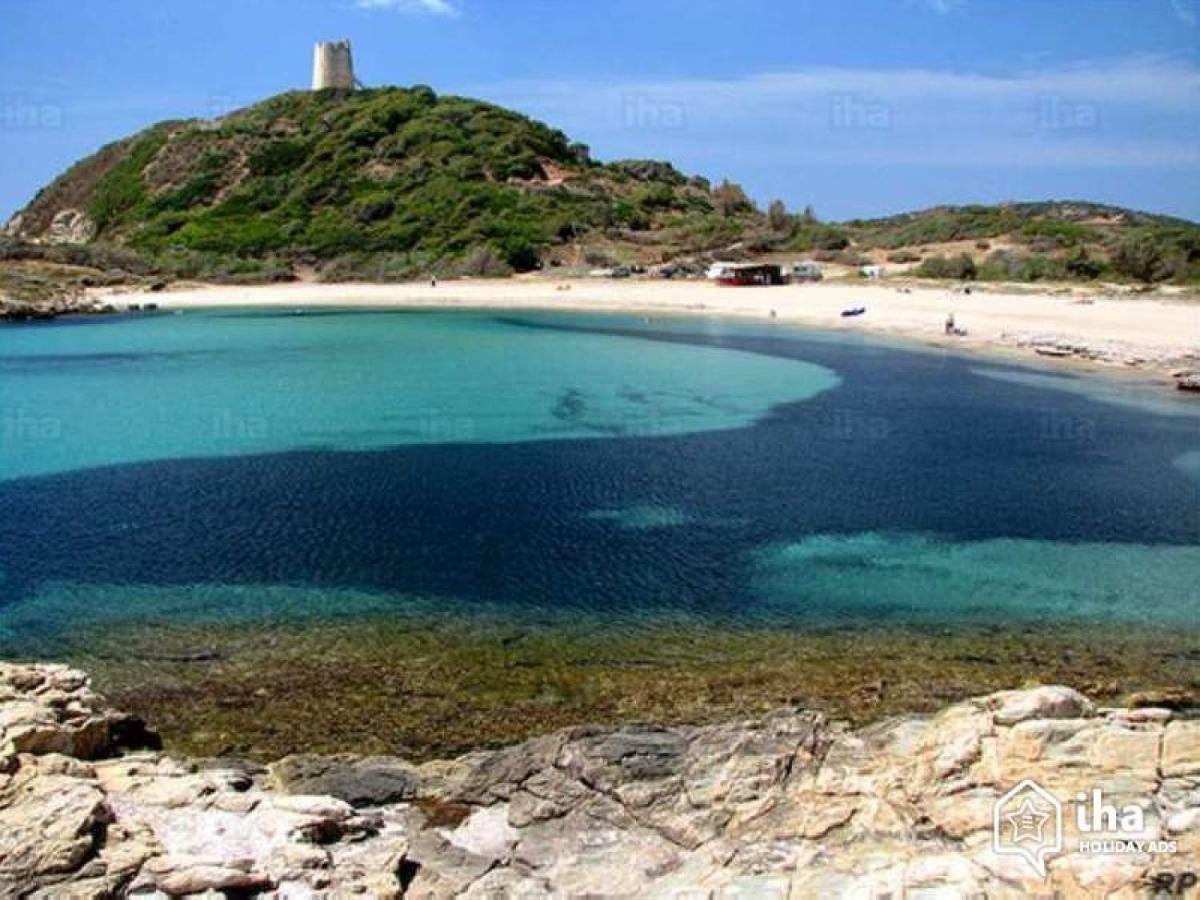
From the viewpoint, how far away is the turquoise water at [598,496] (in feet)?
50.6

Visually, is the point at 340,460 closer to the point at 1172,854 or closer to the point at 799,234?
the point at 1172,854

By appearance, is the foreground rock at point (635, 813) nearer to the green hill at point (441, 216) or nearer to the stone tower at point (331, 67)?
the green hill at point (441, 216)

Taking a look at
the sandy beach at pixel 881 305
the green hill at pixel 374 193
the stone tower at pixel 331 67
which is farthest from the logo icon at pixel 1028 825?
the stone tower at pixel 331 67

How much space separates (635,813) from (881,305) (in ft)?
164

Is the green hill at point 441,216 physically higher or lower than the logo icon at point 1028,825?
higher

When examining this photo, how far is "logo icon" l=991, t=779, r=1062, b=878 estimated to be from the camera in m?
6.78

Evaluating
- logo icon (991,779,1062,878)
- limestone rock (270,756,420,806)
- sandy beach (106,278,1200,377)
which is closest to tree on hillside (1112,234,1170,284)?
sandy beach (106,278,1200,377)

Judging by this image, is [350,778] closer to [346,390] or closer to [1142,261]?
[346,390]

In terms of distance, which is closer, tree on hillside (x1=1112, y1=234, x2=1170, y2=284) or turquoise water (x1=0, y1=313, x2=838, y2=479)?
turquoise water (x1=0, y1=313, x2=838, y2=479)

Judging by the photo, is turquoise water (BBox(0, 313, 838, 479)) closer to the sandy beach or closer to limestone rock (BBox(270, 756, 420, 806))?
the sandy beach

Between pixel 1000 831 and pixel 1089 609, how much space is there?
9.16 meters

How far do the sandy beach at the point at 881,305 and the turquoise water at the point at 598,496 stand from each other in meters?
5.15

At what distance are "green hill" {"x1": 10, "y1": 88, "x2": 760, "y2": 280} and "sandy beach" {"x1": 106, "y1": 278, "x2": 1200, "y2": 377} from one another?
8127mm

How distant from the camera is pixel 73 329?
5494cm
